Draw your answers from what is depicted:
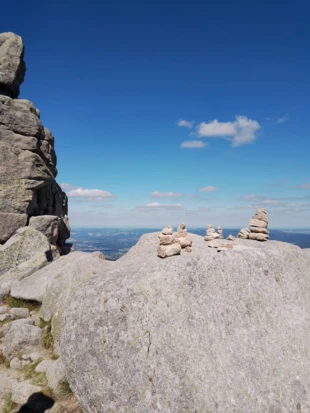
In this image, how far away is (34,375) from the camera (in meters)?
12.9

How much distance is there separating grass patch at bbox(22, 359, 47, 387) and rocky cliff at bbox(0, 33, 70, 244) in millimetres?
19200

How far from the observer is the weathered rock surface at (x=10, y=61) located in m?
35.2

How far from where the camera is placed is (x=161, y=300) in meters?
9.98

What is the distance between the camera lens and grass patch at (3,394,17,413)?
11.0 meters

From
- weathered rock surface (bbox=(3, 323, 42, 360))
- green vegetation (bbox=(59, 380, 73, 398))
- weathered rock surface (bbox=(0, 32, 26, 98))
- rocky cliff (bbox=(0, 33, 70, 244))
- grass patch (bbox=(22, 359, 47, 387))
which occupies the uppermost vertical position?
weathered rock surface (bbox=(0, 32, 26, 98))

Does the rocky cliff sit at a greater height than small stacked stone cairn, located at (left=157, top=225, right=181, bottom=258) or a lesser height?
greater

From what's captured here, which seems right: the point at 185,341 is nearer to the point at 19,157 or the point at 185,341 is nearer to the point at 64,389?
the point at 64,389

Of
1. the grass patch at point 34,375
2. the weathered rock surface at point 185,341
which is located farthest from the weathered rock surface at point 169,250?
the grass patch at point 34,375

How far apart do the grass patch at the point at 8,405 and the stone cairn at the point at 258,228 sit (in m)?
13.9

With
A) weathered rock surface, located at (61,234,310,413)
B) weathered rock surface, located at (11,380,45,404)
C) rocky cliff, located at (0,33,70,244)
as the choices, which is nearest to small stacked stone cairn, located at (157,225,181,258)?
weathered rock surface, located at (61,234,310,413)

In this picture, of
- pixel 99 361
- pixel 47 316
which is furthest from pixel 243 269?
pixel 47 316

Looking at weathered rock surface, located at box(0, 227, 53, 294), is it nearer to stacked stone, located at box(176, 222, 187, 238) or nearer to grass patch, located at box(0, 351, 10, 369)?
grass patch, located at box(0, 351, 10, 369)

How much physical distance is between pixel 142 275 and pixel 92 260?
9.04m

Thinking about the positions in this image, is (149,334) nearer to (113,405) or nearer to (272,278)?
(113,405)
